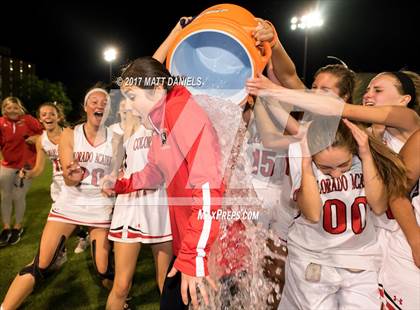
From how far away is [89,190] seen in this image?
3479mm

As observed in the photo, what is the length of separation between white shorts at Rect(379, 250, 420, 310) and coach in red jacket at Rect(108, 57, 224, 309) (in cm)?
113

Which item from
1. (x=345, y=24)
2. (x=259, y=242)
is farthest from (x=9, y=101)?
(x=345, y=24)

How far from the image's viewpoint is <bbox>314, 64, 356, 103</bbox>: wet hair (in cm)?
241

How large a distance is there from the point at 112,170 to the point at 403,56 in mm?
21203

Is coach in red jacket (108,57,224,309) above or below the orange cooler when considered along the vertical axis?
below

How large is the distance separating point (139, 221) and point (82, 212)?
683mm

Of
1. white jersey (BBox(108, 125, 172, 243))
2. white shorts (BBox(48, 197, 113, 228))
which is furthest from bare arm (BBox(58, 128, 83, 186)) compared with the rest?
white jersey (BBox(108, 125, 172, 243))

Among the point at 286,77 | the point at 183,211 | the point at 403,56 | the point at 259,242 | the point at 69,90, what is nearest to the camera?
the point at 183,211

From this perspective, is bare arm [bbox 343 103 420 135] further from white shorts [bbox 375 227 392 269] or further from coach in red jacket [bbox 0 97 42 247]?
coach in red jacket [bbox 0 97 42 247]

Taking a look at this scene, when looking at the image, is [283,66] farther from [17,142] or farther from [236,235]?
[17,142]

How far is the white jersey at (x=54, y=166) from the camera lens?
14.8ft

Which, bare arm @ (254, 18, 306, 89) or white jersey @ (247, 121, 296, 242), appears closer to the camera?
bare arm @ (254, 18, 306, 89)

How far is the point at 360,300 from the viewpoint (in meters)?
2.09

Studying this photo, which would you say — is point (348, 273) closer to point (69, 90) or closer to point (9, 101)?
point (9, 101)
